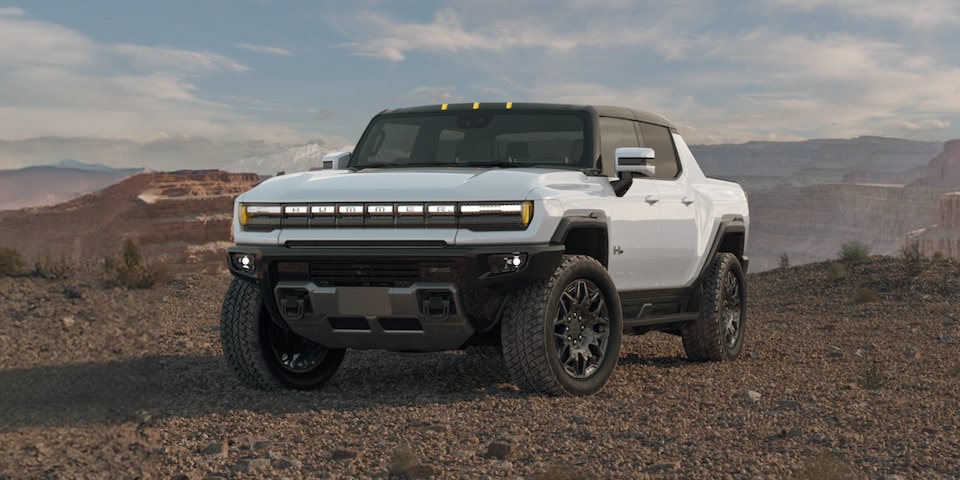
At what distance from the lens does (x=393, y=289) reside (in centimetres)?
682

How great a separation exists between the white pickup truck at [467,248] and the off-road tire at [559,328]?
0.4 inches

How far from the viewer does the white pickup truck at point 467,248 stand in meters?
6.79

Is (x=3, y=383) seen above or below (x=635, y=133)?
below

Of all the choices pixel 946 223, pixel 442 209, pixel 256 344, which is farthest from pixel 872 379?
pixel 946 223

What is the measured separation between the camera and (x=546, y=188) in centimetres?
690

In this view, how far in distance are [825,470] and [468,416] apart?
230 centimetres

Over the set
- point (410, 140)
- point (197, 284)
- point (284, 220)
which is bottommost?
point (197, 284)

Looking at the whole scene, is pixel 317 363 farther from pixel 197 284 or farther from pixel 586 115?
pixel 197 284

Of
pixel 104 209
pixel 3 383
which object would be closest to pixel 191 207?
pixel 104 209

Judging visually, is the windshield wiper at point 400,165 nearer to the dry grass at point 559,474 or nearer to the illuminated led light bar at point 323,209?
the illuminated led light bar at point 323,209

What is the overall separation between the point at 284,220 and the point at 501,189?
5.15 feet

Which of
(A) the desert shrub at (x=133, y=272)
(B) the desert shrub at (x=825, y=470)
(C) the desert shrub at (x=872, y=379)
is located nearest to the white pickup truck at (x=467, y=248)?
(C) the desert shrub at (x=872, y=379)

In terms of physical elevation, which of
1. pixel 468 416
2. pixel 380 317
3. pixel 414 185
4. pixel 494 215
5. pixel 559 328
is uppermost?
pixel 414 185

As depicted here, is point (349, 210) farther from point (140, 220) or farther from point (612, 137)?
point (140, 220)
